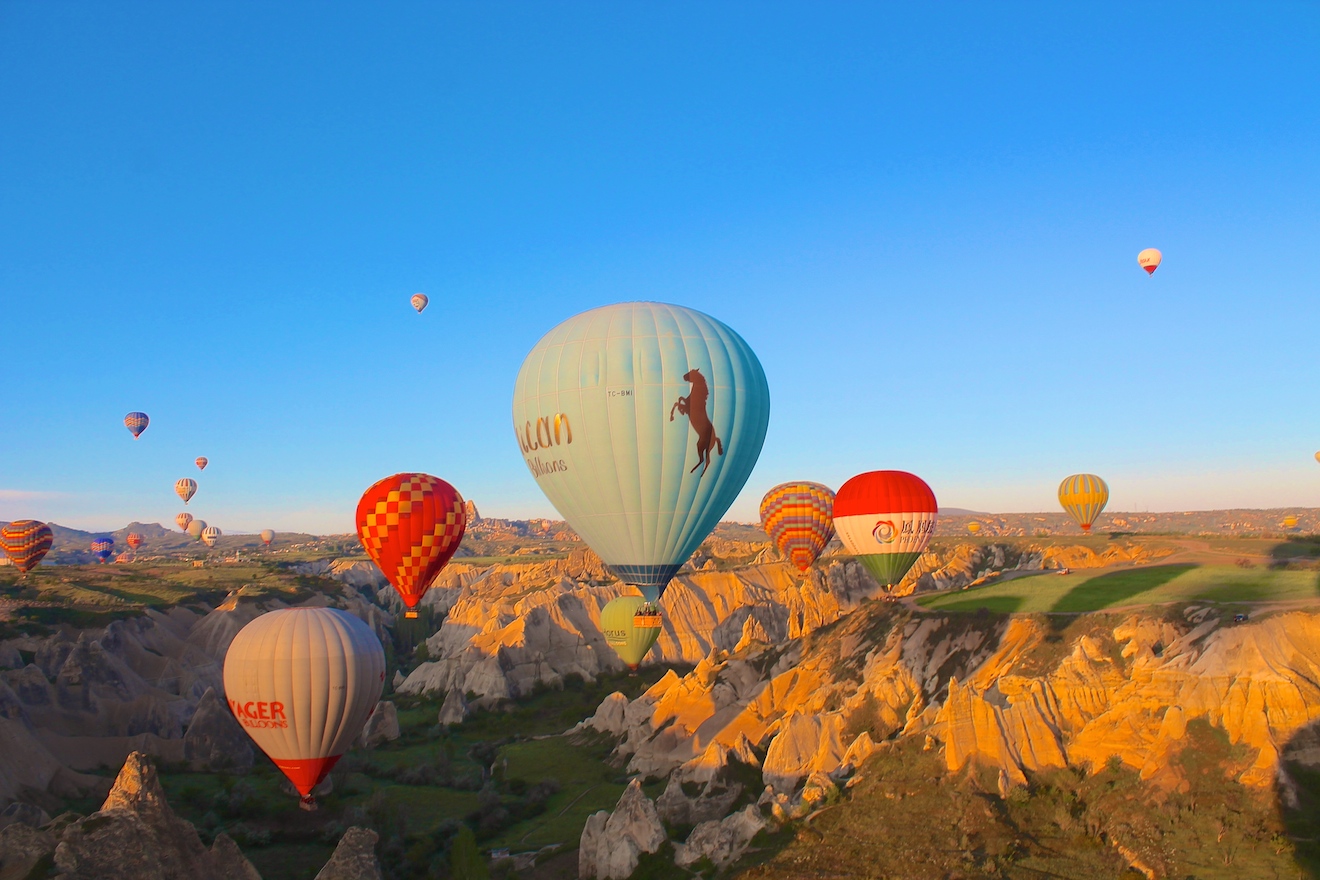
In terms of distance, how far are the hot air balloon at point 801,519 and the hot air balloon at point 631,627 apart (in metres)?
16.3

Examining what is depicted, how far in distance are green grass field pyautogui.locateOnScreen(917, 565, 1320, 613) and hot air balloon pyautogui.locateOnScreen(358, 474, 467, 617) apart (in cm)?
2623

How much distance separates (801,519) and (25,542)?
89450mm

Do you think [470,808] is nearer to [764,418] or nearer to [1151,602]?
[764,418]

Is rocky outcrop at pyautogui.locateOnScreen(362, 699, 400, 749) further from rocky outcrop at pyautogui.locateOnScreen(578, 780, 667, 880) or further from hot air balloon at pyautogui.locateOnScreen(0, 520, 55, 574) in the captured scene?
hot air balloon at pyautogui.locateOnScreen(0, 520, 55, 574)

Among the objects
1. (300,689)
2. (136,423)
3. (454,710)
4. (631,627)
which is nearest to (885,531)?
(631,627)

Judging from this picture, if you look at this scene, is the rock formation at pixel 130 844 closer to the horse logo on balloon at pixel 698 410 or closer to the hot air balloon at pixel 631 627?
the hot air balloon at pixel 631 627

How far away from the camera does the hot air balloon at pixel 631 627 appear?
39378 millimetres

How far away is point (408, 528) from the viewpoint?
148 feet

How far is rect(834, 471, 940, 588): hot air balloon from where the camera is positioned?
47750 millimetres

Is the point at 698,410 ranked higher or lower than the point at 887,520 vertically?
higher

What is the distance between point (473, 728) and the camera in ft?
218

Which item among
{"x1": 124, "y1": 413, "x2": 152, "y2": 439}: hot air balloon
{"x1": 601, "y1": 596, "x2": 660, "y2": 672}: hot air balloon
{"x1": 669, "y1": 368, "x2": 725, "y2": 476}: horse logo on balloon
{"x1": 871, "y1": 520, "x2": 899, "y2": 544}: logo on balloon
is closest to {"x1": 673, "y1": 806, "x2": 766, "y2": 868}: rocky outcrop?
{"x1": 601, "y1": 596, "x2": 660, "y2": 672}: hot air balloon

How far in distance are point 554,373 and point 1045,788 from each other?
74.9 ft

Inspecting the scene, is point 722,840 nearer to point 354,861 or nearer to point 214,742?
point 354,861
